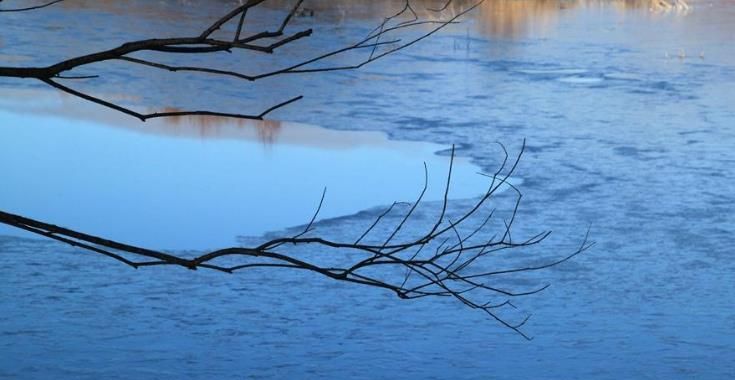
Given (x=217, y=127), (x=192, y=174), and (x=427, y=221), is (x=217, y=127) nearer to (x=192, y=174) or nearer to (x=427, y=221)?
(x=192, y=174)

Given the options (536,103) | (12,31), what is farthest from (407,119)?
(12,31)

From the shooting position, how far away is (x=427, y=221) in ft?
21.5

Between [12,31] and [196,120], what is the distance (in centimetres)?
464

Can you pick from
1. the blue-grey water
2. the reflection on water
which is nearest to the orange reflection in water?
the reflection on water

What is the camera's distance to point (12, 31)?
13.7 m

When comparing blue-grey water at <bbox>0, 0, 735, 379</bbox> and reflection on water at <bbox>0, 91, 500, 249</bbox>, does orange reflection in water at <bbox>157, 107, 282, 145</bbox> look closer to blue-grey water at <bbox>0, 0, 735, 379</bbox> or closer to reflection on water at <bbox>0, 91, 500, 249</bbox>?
reflection on water at <bbox>0, 91, 500, 249</bbox>

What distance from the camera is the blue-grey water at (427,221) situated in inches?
176

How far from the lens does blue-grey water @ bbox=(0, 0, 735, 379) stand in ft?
14.7

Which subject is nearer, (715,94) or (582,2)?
(715,94)

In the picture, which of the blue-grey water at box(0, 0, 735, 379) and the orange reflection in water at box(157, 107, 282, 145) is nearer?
the blue-grey water at box(0, 0, 735, 379)

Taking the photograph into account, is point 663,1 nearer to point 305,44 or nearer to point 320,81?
point 305,44

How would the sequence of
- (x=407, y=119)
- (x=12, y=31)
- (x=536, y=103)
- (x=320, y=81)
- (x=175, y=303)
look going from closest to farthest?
(x=175, y=303) → (x=407, y=119) → (x=536, y=103) → (x=320, y=81) → (x=12, y=31)

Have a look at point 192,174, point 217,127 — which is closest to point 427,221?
point 192,174

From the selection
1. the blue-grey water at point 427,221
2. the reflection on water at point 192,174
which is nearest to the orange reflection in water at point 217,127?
the reflection on water at point 192,174
